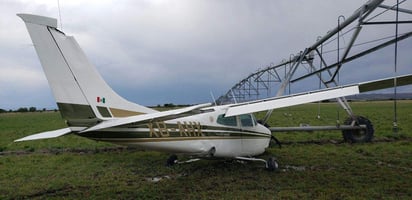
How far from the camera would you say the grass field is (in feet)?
23.5

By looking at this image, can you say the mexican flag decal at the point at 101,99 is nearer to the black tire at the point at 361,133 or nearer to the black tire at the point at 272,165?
the black tire at the point at 272,165

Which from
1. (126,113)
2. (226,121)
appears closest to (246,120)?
(226,121)

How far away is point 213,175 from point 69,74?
4545 millimetres

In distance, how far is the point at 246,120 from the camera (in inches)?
380

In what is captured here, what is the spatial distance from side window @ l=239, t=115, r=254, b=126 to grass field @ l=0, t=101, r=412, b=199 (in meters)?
1.33

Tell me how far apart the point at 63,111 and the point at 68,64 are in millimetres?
1007

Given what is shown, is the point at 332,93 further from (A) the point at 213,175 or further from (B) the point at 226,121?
(A) the point at 213,175

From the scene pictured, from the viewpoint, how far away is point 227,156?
8992 millimetres

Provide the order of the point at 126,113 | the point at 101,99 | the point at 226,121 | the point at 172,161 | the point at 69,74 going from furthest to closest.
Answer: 1. the point at 172,161
2. the point at 226,121
3. the point at 126,113
4. the point at 101,99
5. the point at 69,74

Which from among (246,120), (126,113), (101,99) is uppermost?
(101,99)

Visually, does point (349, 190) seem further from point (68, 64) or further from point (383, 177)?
point (68, 64)

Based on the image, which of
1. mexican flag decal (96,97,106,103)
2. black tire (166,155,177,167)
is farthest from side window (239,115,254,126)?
mexican flag decal (96,97,106,103)

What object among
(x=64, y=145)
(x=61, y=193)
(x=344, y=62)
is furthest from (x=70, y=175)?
(x=344, y=62)

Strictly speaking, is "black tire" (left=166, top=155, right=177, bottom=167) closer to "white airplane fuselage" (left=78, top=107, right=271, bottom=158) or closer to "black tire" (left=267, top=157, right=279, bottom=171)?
"white airplane fuselage" (left=78, top=107, right=271, bottom=158)
